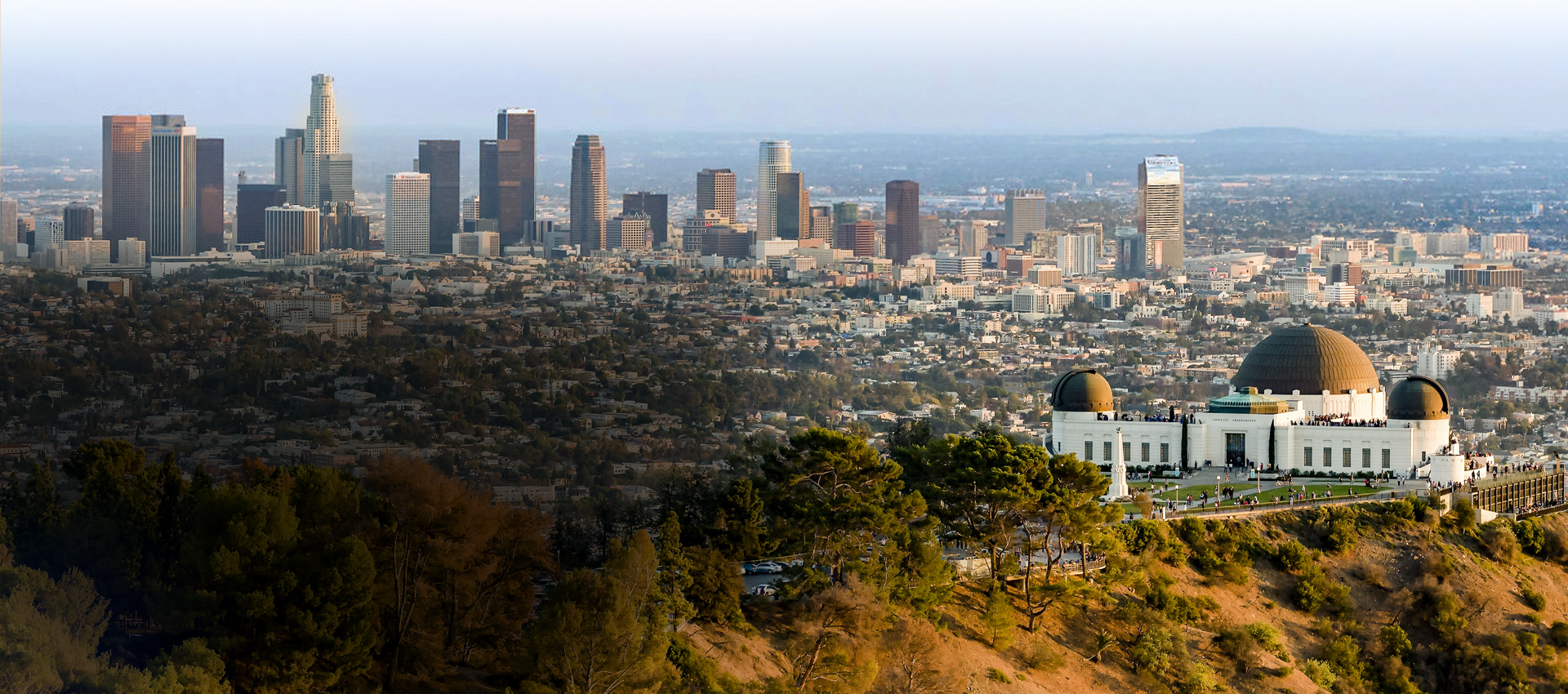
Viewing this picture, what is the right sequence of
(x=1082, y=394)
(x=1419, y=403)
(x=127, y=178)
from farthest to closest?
(x=127, y=178) < (x=1082, y=394) < (x=1419, y=403)

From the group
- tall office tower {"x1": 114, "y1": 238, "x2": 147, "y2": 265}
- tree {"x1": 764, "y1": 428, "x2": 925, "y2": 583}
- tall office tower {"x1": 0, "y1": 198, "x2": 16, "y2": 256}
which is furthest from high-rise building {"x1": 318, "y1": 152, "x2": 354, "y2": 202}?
tree {"x1": 764, "y1": 428, "x2": 925, "y2": 583}

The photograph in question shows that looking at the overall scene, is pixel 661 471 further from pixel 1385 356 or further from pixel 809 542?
pixel 1385 356

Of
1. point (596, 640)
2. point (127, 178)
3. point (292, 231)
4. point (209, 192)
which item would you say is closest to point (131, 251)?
point (127, 178)

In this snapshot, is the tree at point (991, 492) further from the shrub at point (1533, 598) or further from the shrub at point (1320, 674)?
the shrub at point (1533, 598)

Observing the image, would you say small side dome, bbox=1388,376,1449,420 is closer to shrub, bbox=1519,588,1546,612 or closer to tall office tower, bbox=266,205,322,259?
shrub, bbox=1519,588,1546,612

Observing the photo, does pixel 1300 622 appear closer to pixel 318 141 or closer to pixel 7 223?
pixel 7 223

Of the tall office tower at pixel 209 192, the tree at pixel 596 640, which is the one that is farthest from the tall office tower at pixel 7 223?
the tree at pixel 596 640

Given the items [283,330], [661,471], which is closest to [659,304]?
[283,330]
